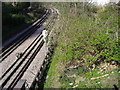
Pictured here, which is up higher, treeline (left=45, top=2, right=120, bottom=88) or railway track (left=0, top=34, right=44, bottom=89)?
treeline (left=45, top=2, right=120, bottom=88)

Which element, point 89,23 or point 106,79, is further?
point 89,23

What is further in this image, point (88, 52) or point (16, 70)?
point (16, 70)

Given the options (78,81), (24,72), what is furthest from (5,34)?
(78,81)

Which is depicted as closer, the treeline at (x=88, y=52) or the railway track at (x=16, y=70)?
the treeline at (x=88, y=52)

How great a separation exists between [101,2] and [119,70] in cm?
744

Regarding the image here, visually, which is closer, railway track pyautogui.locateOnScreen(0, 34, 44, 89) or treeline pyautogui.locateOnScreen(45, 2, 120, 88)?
treeline pyautogui.locateOnScreen(45, 2, 120, 88)

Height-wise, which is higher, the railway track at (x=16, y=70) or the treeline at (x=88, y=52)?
the treeline at (x=88, y=52)

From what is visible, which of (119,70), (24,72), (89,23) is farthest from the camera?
(24,72)

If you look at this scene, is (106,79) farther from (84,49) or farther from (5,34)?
(5,34)

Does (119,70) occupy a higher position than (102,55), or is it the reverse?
(102,55)

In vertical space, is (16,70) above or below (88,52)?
below

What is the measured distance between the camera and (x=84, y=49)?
7.89m

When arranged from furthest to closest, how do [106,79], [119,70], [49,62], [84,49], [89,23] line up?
[49,62], [89,23], [84,49], [119,70], [106,79]

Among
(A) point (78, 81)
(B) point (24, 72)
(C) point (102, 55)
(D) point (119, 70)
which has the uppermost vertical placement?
(C) point (102, 55)
